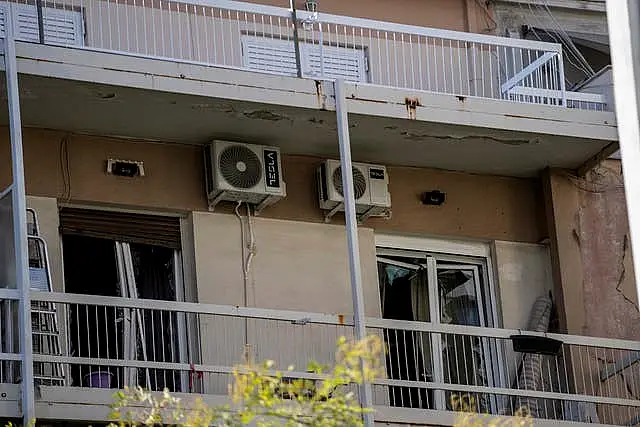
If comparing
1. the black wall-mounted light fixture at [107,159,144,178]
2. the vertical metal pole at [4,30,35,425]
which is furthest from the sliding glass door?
the vertical metal pole at [4,30,35,425]

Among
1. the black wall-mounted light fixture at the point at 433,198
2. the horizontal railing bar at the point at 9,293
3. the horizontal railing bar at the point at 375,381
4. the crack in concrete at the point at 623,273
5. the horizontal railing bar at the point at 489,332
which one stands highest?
the black wall-mounted light fixture at the point at 433,198

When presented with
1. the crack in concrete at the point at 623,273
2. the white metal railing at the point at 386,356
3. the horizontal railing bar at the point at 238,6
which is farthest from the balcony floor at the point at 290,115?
the white metal railing at the point at 386,356

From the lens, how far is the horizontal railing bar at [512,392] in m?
13.0

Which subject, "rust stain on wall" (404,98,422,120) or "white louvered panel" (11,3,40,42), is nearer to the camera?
"white louvered panel" (11,3,40,42)

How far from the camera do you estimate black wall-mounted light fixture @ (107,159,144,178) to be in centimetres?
1379

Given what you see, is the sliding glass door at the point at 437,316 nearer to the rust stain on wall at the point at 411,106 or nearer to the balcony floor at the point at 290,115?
the balcony floor at the point at 290,115

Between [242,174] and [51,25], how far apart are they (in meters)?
2.19

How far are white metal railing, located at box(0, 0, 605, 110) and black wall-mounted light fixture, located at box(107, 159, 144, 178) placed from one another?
3.28ft

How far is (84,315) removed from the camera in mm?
13438

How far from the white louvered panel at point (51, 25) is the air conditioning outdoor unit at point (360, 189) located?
2.64 metres

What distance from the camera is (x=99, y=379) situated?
12562mm

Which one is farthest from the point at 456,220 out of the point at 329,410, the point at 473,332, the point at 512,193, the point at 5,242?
the point at 329,410

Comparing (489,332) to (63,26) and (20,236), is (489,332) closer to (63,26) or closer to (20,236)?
(20,236)

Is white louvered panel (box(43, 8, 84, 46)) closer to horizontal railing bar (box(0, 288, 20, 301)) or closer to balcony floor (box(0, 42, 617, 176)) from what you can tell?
balcony floor (box(0, 42, 617, 176))
